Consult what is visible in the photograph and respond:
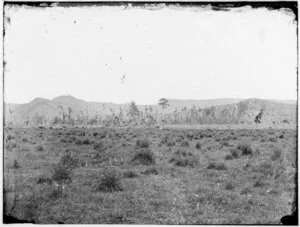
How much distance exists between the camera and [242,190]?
7.95 m

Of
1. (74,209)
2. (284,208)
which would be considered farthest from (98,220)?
(284,208)

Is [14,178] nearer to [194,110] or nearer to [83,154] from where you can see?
[83,154]

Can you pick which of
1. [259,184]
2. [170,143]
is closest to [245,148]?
[259,184]

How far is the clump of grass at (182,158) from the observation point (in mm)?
8219

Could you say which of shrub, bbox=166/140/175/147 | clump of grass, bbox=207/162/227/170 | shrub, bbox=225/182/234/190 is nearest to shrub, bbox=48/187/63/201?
shrub, bbox=166/140/175/147

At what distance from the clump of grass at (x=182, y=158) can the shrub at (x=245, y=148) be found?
990 mm

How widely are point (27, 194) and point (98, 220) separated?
4.99 ft

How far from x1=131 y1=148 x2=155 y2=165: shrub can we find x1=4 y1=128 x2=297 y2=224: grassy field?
2 cm

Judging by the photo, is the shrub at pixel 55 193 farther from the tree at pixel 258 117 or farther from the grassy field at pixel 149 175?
the tree at pixel 258 117

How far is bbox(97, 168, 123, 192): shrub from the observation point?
26.1 feet

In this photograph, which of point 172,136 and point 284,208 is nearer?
point 284,208

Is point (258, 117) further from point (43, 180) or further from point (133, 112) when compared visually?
point (43, 180)

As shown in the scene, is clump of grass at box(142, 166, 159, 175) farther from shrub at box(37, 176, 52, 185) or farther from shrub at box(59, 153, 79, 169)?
shrub at box(37, 176, 52, 185)

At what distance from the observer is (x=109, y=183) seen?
314 inches
